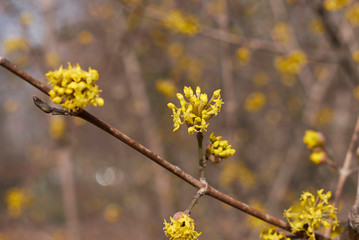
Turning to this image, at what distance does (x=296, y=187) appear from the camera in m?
7.18

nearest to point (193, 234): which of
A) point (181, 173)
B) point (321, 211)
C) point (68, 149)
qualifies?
point (181, 173)

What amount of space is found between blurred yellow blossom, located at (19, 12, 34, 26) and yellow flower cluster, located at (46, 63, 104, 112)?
328 centimetres

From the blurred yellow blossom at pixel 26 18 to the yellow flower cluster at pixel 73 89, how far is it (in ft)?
10.8

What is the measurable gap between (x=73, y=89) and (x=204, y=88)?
5.96 m

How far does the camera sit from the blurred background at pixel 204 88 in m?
3.74

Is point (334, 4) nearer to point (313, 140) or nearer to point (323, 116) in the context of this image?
point (313, 140)

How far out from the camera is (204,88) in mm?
6859

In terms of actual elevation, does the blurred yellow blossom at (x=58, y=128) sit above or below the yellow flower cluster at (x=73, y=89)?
above

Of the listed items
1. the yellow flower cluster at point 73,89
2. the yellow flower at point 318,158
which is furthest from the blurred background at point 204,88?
the yellow flower cluster at point 73,89

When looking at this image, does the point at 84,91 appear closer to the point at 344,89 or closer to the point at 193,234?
the point at 193,234

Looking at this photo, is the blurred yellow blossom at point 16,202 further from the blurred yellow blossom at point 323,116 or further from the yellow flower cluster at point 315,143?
the blurred yellow blossom at point 323,116

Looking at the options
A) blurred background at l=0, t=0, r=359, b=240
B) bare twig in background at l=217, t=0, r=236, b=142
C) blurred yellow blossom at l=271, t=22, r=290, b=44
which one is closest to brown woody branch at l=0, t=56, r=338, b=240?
blurred background at l=0, t=0, r=359, b=240

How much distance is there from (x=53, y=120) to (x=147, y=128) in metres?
1.46

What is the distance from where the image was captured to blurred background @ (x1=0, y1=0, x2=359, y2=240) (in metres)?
3.74
